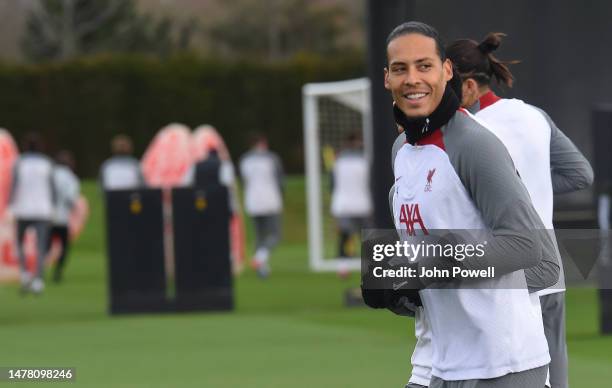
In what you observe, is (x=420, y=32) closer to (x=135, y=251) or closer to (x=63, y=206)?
(x=135, y=251)

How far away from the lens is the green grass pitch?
35.5 feet

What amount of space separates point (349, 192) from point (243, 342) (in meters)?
9.11

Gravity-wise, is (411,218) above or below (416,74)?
below

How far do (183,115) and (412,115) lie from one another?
40296 millimetres

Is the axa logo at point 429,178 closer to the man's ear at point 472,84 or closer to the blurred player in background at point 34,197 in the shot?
the man's ear at point 472,84

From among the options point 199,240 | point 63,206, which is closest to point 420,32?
point 199,240

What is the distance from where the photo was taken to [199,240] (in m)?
16.5

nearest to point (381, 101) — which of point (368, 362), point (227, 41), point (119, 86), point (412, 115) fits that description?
point (368, 362)

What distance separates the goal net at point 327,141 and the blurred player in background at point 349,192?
0.34 m

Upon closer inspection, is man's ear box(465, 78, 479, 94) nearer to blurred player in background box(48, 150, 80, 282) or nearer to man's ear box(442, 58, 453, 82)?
man's ear box(442, 58, 453, 82)

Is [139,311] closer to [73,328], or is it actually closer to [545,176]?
[73,328]

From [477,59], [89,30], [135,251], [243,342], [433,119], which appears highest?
[89,30]

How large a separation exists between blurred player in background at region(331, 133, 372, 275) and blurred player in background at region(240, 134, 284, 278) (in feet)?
3.10

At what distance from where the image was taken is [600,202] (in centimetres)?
1319
